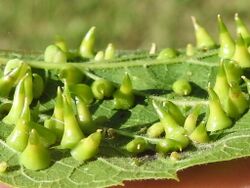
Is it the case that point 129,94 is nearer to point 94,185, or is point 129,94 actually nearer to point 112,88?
point 112,88

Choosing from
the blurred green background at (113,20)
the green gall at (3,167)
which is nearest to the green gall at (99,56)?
the green gall at (3,167)

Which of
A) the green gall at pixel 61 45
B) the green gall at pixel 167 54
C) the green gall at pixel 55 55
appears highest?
the green gall at pixel 61 45

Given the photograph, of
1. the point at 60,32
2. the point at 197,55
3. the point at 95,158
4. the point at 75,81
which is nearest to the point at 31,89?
the point at 75,81

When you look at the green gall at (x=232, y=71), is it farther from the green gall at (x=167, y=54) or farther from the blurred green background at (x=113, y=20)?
the blurred green background at (x=113, y=20)

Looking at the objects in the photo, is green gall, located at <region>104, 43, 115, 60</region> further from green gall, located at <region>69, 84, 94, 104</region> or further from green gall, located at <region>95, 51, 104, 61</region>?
green gall, located at <region>69, 84, 94, 104</region>

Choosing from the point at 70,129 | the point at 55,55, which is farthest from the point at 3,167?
the point at 55,55

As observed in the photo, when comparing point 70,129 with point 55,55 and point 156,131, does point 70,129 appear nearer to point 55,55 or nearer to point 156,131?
point 156,131
